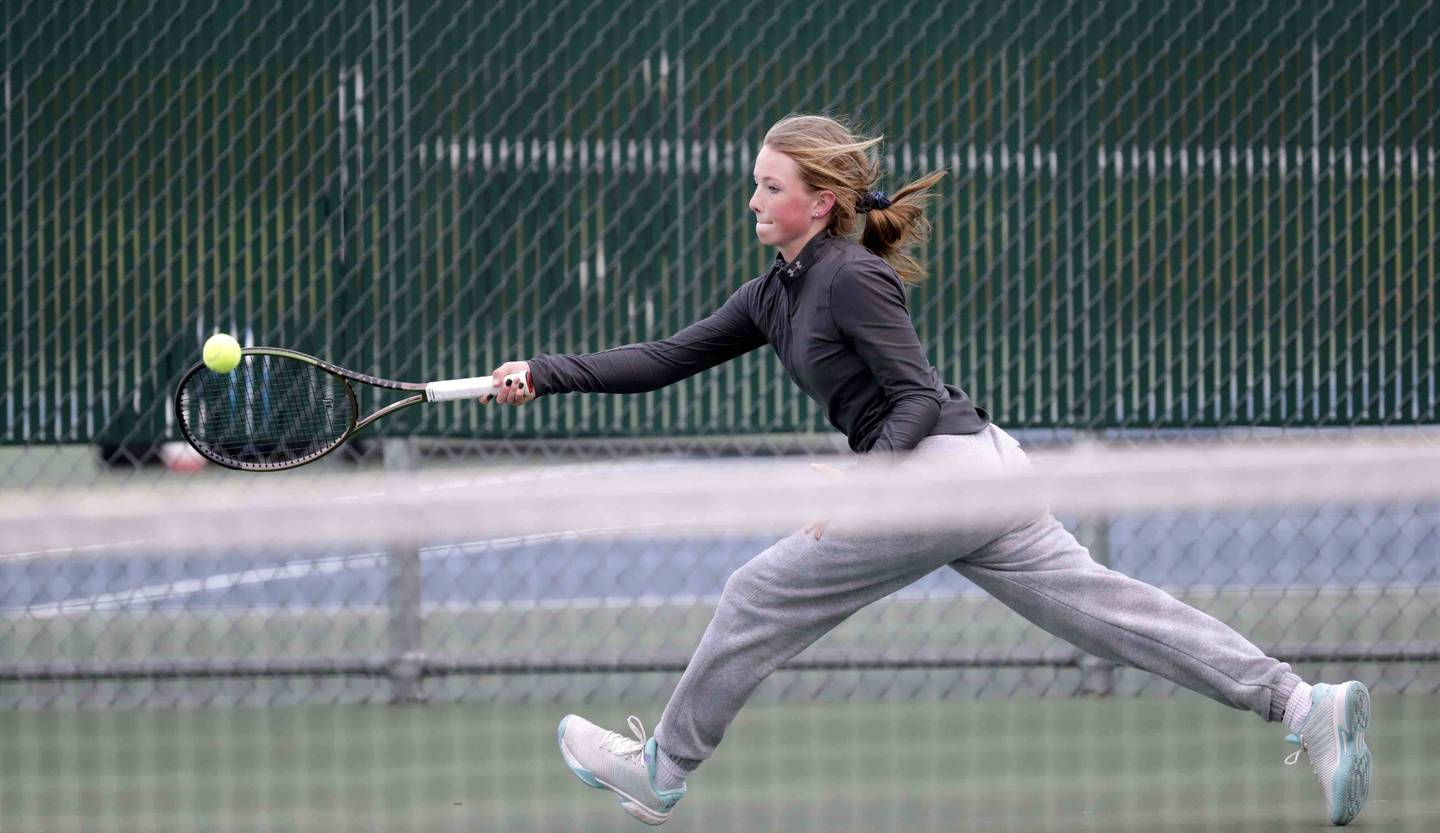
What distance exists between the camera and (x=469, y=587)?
6789 mm

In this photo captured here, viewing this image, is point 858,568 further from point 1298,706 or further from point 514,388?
point 1298,706

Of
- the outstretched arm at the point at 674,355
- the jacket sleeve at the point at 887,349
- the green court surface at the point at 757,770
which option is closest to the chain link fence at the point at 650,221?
the green court surface at the point at 757,770

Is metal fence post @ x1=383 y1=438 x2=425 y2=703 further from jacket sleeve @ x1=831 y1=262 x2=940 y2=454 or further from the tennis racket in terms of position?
jacket sleeve @ x1=831 y1=262 x2=940 y2=454

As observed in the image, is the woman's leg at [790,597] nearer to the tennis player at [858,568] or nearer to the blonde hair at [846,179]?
the tennis player at [858,568]

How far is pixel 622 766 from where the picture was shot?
3238mm

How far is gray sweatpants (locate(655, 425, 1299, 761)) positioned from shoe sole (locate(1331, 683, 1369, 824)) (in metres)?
0.11

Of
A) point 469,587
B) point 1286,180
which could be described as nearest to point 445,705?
point 469,587

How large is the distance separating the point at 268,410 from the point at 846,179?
4.31 feet

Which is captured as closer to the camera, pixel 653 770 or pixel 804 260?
pixel 804 260

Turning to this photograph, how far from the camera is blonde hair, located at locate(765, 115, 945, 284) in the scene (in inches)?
122

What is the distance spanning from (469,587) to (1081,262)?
3.00m

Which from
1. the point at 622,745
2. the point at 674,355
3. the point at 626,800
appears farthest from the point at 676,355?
the point at 626,800

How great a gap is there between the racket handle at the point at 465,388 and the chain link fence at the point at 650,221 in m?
1.64

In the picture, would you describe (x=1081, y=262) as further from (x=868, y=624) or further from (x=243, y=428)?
(x=243, y=428)
